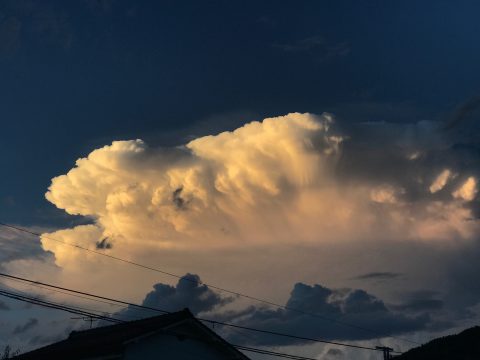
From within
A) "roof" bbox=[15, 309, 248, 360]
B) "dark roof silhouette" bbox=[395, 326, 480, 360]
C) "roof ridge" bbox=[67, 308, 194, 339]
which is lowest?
"roof" bbox=[15, 309, 248, 360]

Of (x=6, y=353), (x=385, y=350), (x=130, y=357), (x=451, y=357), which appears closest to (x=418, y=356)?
(x=451, y=357)

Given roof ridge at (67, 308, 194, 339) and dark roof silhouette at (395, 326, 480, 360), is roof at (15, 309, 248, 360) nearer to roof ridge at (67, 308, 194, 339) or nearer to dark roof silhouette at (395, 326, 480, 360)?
roof ridge at (67, 308, 194, 339)

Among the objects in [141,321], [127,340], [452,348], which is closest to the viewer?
[127,340]

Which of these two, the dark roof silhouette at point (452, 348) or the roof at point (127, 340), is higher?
the dark roof silhouette at point (452, 348)

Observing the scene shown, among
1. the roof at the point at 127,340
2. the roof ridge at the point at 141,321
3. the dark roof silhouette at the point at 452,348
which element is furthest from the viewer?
the dark roof silhouette at the point at 452,348

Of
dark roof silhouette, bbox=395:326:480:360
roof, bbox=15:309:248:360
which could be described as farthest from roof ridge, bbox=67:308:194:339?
dark roof silhouette, bbox=395:326:480:360

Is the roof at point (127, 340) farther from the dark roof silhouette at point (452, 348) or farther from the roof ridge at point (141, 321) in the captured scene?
the dark roof silhouette at point (452, 348)

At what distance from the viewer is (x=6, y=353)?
96.1 metres

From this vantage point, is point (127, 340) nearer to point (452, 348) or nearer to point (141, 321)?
point (141, 321)

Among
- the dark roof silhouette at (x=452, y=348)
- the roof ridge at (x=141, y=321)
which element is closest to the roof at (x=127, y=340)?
the roof ridge at (x=141, y=321)

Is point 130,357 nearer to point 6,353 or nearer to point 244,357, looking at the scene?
point 244,357

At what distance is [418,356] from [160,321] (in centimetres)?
7717

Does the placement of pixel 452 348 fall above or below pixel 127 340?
above

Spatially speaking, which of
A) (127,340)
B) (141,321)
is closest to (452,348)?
(141,321)
